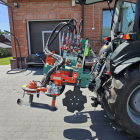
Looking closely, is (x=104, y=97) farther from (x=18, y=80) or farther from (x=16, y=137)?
(x=18, y=80)

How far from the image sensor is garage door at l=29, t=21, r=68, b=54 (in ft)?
23.2

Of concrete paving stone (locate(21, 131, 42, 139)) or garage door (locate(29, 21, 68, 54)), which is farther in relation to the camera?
garage door (locate(29, 21, 68, 54))

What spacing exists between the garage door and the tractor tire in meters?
6.00

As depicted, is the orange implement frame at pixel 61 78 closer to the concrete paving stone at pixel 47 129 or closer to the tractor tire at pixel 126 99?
the tractor tire at pixel 126 99

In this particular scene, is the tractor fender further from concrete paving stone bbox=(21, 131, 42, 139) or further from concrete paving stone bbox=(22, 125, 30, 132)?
concrete paving stone bbox=(22, 125, 30, 132)

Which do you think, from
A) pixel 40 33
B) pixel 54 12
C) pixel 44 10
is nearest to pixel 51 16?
pixel 54 12

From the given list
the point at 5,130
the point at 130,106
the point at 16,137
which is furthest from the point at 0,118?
the point at 130,106

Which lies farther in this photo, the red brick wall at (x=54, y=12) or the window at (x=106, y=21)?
the window at (x=106, y=21)

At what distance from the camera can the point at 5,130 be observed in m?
2.12

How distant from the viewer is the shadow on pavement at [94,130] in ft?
6.36

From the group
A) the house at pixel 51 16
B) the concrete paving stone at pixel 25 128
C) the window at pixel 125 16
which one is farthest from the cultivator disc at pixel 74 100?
the house at pixel 51 16

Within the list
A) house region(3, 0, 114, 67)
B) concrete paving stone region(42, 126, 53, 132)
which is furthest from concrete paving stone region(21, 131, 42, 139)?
house region(3, 0, 114, 67)

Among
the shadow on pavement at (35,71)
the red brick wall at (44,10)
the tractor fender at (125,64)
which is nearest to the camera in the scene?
the tractor fender at (125,64)

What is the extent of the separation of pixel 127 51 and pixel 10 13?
6.71 meters
